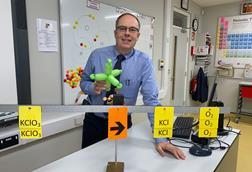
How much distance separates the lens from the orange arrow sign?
797 millimetres

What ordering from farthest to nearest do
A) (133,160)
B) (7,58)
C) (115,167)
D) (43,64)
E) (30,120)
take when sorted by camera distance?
(43,64) → (7,58) → (133,160) → (115,167) → (30,120)

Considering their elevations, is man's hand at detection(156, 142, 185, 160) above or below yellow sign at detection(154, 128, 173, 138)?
below

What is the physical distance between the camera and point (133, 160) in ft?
3.55

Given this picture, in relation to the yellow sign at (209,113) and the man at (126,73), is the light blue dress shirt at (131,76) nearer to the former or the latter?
the man at (126,73)

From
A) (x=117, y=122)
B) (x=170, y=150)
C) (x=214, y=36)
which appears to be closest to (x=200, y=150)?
(x=170, y=150)

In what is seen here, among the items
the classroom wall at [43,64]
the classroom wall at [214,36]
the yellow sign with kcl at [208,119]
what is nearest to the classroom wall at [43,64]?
the classroom wall at [43,64]

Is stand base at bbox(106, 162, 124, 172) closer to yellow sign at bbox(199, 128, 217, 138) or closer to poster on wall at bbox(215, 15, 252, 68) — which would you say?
yellow sign at bbox(199, 128, 217, 138)

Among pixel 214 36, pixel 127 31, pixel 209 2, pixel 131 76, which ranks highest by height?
pixel 209 2

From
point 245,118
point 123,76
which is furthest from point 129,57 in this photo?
point 245,118

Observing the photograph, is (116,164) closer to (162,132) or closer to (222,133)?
(162,132)

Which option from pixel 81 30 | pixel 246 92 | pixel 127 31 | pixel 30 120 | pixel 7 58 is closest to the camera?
pixel 30 120

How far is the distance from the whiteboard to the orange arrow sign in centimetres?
129

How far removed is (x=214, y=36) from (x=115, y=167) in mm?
5020

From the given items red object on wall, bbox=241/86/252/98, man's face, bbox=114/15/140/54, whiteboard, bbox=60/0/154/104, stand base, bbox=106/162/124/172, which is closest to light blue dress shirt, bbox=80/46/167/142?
man's face, bbox=114/15/140/54
